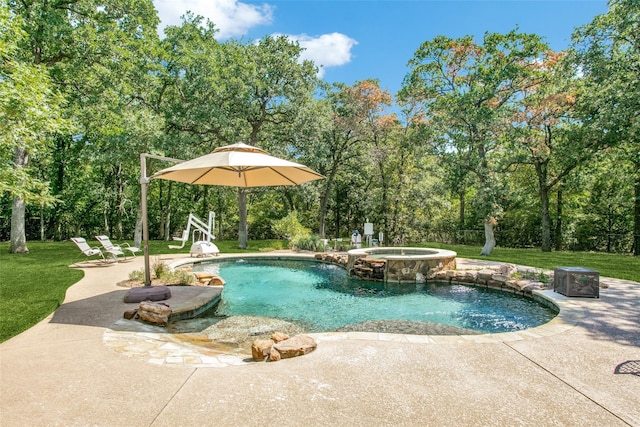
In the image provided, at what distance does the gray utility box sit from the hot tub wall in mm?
2999

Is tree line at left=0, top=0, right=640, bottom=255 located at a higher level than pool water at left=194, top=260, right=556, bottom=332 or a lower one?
higher

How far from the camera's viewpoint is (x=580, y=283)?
5.81m

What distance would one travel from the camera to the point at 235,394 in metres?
2.56

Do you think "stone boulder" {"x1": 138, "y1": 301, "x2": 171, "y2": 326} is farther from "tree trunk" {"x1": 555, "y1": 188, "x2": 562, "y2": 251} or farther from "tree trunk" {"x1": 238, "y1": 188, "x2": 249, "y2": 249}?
"tree trunk" {"x1": 555, "y1": 188, "x2": 562, "y2": 251}

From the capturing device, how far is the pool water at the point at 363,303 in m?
5.63

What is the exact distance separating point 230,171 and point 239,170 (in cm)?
37

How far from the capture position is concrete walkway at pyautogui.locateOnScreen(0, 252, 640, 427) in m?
2.27

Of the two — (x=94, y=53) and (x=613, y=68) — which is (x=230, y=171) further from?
(x=613, y=68)

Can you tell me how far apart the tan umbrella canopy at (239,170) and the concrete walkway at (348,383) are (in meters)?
2.49

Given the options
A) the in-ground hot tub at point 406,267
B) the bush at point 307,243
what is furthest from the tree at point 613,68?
the bush at point 307,243

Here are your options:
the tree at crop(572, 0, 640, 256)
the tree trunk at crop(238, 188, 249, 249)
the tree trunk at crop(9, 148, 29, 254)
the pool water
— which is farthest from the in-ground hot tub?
the tree trunk at crop(9, 148, 29, 254)

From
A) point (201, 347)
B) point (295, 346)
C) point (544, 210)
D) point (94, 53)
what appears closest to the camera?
point (295, 346)

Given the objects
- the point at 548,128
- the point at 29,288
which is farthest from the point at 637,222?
the point at 29,288

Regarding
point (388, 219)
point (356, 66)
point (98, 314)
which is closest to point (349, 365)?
point (98, 314)
